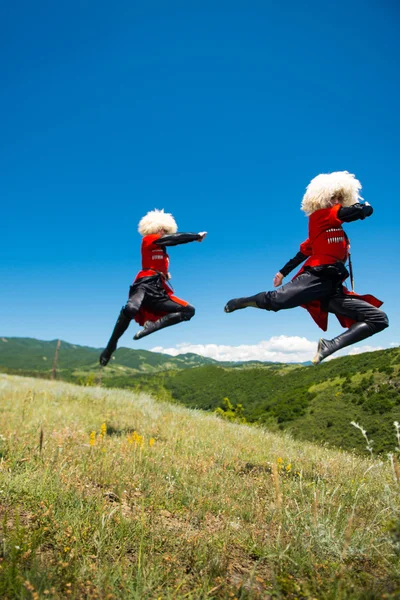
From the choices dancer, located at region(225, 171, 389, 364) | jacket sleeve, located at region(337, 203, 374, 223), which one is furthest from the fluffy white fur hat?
jacket sleeve, located at region(337, 203, 374, 223)

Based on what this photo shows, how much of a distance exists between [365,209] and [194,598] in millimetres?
3710

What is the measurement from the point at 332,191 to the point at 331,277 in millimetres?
1014

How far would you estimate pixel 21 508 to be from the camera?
8.92 ft

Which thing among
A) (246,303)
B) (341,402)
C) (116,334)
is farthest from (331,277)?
(341,402)

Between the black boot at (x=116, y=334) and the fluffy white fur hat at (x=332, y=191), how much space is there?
2.86 meters

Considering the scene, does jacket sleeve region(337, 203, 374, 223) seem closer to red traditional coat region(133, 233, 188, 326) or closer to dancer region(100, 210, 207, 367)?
dancer region(100, 210, 207, 367)

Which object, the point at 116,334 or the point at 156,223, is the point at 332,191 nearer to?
the point at 156,223

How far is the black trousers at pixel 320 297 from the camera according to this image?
403 centimetres

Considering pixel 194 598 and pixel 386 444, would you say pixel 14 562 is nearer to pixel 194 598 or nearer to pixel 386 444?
pixel 194 598

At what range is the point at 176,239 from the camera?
5.12 metres

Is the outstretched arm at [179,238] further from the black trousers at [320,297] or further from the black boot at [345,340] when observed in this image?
the black boot at [345,340]

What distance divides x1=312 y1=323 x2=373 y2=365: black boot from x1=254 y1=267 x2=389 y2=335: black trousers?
70mm

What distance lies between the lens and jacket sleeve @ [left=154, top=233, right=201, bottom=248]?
5.04 meters

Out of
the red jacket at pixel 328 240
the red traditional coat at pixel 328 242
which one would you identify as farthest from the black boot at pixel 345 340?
the red jacket at pixel 328 240
